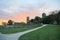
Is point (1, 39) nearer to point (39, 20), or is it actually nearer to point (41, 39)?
point (41, 39)

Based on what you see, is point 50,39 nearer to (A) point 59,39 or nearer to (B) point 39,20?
(A) point 59,39

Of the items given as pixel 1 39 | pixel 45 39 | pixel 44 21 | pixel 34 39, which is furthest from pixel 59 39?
pixel 44 21

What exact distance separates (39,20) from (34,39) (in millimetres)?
20884

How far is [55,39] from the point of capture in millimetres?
6820

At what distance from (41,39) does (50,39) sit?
430 mm

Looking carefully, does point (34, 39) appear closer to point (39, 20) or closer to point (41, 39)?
point (41, 39)

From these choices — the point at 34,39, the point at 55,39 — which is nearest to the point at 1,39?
the point at 34,39

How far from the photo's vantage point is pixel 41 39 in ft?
23.0

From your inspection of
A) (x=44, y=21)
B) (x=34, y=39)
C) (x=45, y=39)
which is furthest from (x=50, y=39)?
(x=44, y=21)

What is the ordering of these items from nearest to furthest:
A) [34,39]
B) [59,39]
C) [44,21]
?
[59,39]
[34,39]
[44,21]

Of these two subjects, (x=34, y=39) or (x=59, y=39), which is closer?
(x=59, y=39)

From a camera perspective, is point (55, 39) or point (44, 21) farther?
point (44, 21)

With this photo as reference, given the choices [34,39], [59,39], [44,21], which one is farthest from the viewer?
[44,21]

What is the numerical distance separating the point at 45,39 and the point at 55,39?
18.9 inches
